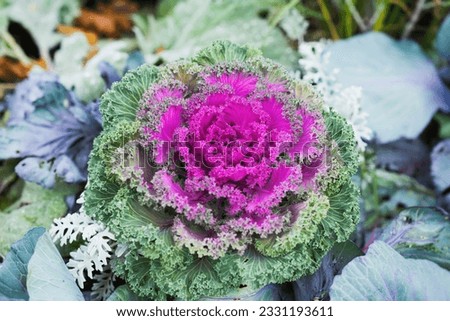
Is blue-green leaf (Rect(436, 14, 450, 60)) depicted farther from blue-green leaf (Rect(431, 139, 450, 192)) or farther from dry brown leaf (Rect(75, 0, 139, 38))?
dry brown leaf (Rect(75, 0, 139, 38))

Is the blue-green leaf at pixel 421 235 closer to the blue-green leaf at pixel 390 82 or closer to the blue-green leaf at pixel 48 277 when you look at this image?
the blue-green leaf at pixel 390 82

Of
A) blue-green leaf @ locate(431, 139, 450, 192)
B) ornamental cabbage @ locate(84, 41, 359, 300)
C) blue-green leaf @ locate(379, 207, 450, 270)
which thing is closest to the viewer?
ornamental cabbage @ locate(84, 41, 359, 300)

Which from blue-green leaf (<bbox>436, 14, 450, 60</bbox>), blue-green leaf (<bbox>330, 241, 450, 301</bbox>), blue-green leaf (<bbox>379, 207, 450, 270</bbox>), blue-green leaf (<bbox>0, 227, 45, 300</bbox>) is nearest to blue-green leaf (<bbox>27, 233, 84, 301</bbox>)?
blue-green leaf (<bbox>0, 227, 45, 300</bbox>)

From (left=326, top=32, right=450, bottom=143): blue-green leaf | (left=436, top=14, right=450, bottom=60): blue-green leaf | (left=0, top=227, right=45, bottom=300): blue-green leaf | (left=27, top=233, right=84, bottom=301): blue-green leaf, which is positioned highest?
(left=436, top=14, right=450, bottom=60): blue-green leaf

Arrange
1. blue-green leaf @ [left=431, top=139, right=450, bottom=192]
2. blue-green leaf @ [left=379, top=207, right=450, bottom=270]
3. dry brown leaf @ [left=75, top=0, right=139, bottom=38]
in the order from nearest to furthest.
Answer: blue-green leaf @ [left=379, top=207, right=450, bottom=270] < blue-green leaf @ [left=431, top=139, right=450, bottom=192] < dry brown leaf @ [left=75, top=0, right=139, bottom=38]

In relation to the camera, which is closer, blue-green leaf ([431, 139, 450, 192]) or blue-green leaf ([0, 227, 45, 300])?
blue-green leaf ([0, 227, 45, 300])

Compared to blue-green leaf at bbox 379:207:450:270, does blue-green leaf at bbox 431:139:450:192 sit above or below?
below

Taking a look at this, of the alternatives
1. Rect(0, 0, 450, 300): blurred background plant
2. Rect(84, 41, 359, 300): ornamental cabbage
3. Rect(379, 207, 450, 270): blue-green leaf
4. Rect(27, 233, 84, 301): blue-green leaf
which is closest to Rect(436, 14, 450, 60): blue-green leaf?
Rect(0, 0, 450, 300): blurred background plant

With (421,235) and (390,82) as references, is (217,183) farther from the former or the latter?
(390,82)
